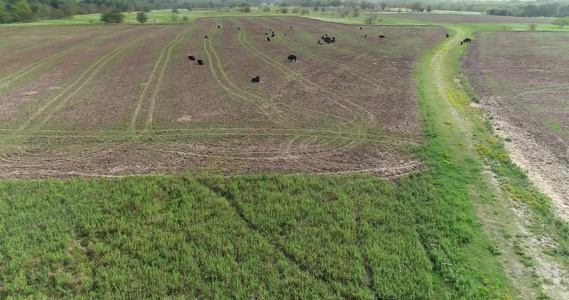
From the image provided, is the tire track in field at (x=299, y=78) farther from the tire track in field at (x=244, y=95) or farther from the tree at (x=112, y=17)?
the tree at (x=112, y=17)

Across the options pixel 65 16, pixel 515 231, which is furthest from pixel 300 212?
pixel 65 16

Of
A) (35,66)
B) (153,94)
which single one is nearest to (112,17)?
(35,66)

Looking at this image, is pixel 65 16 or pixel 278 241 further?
pixel 65 16

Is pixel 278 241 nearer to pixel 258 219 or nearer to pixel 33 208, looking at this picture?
pixel 258 219

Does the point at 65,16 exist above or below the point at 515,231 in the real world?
above

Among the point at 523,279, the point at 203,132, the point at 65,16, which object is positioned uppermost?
the point at 65,16

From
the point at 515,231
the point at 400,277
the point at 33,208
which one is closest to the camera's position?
the point at 400,277

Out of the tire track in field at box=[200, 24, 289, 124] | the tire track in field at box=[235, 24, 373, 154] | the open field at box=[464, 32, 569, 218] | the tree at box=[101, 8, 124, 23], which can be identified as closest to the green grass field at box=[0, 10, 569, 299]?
the open field at box=[464, 32, 569, 218]
